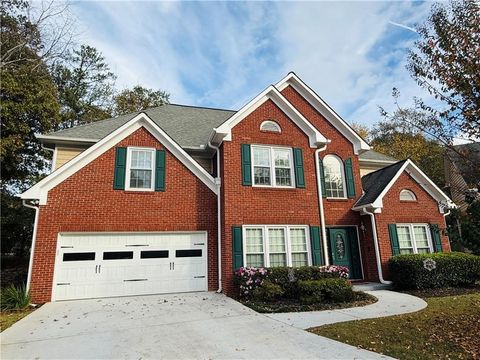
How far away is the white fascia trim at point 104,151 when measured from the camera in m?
10.1

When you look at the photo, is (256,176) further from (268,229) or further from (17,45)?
(17,45)

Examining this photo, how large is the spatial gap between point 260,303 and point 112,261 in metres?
5.12

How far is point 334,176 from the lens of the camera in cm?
1348

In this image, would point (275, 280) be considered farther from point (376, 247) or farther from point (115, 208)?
point (115, 208)

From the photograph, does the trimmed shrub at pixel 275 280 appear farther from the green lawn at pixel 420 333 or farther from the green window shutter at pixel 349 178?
the green window shutter at pixel 349 178

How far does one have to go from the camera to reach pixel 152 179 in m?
11.3

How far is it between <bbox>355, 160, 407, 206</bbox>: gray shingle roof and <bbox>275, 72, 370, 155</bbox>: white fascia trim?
4.70ft

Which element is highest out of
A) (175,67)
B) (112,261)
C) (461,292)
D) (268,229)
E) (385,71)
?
(175,67)

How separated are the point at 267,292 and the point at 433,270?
6511mm

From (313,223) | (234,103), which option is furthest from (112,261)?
(234,103)

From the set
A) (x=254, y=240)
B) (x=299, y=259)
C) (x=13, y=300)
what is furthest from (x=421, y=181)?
(x=13, y=300)

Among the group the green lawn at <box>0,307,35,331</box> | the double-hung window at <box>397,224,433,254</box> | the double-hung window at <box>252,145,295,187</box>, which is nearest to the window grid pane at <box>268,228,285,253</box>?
the double-hung window at <box>252,145,295,187</box>

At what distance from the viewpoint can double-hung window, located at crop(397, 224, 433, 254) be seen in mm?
12758

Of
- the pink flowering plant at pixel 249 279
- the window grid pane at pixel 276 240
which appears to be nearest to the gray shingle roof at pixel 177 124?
the window grid pane at pixel 276 240
